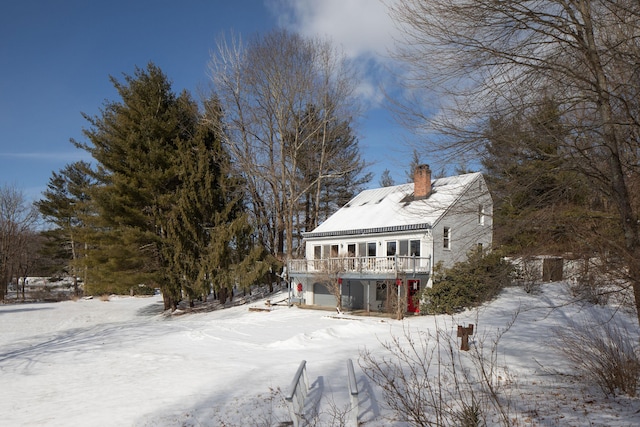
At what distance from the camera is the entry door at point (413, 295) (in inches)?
839

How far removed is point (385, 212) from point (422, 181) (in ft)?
8.92

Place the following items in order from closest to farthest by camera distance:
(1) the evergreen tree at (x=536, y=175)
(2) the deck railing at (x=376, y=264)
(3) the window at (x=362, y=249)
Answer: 1. (1) the evergreen tree at (x=536, y=175)
2. (2) the deck railing at (x=376, y=264)
3. (3) the window at (x=362, y=249)

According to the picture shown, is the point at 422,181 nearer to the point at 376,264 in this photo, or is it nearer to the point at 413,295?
the point at 376,264

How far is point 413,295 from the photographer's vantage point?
21906 mm

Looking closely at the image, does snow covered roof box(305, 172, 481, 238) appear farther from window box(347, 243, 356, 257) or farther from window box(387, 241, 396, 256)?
window box(387, 241, 396, 256)

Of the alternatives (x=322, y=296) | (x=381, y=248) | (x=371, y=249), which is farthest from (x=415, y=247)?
(x=322, y=296)

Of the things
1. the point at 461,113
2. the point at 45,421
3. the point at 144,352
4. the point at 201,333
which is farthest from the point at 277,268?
the point at 461,113

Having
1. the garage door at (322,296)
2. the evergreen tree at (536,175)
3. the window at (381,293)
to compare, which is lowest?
the garage door at (322,296)

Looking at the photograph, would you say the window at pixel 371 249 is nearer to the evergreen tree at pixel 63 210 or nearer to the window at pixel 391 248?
the window at pixel 391 248

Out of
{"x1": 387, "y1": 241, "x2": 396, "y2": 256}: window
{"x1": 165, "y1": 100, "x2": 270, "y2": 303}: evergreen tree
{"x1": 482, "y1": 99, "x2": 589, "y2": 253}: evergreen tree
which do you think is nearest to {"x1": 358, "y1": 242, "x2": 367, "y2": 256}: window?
{"x1": 387, "y1": 241, "x2": 396, "y2": 256}: window

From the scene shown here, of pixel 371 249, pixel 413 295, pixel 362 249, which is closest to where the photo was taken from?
pixel 413 295

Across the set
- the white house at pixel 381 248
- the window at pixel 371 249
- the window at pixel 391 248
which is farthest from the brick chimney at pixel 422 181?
the window at pixel 371 249

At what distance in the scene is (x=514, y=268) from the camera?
750 cm

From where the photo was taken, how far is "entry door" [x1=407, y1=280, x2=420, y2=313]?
69.9ft
